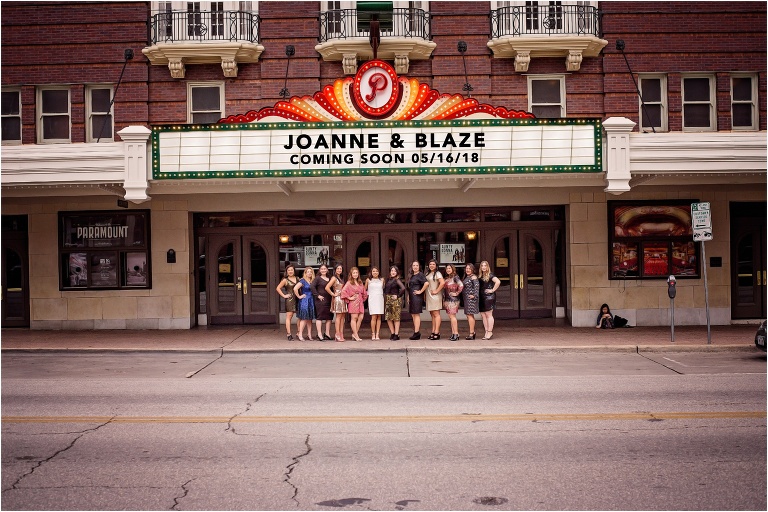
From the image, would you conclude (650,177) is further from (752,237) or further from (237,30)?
(237,30)

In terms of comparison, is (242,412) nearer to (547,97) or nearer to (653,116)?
(547,97)

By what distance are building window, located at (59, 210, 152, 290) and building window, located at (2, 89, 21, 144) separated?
2458 millimetres

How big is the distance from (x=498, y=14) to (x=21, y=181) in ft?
39.6

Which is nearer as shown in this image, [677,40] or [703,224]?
[703,224]

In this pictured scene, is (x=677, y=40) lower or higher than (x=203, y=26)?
lower

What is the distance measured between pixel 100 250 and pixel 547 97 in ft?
40.1

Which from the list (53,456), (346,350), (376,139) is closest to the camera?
(53,456)

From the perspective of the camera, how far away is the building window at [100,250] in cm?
2020

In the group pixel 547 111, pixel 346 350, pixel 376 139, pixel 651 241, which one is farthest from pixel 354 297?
pixel 651 241

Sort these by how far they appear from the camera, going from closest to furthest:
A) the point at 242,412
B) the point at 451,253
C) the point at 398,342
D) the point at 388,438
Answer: the point at 388,438 < the point at 242,412 < the point at 398,342 < the point at 451,253

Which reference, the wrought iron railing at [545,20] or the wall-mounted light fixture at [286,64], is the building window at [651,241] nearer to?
the wrought iron railing at [545,20]

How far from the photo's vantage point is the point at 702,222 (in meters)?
16.1

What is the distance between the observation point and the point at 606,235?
20.0 meters

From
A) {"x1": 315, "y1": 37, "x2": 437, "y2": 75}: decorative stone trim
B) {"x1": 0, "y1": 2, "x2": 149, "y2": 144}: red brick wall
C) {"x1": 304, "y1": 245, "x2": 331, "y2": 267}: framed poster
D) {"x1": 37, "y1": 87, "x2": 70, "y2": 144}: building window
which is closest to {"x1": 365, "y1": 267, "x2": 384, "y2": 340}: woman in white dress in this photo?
{"x1": 304, "y1": 245, "x2": 331, "y2": 267}: framed poster
